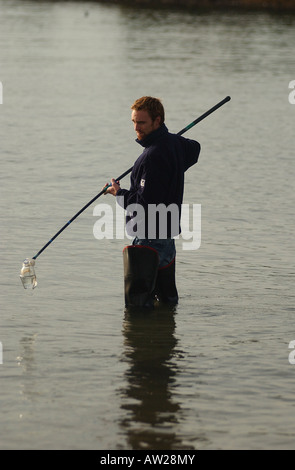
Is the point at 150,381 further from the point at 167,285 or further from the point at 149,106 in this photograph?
the point at 149,106

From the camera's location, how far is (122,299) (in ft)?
28.5

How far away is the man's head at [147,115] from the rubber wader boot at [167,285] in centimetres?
97

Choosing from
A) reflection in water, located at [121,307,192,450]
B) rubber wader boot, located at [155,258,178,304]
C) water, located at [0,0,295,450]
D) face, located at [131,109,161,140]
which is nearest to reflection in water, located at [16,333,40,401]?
water, located at [0,0,295,450]

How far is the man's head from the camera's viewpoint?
7.58m

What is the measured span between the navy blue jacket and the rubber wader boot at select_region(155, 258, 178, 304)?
0.94ft

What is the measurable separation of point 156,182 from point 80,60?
23.1m

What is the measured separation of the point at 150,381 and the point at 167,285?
1.53 metres

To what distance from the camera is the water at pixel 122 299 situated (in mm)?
6078

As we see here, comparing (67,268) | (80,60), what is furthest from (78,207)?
(80,60)

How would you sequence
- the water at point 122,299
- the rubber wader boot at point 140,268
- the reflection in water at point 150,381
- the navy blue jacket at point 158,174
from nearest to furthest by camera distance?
the reflection in water at point 150,381 < the water at point 122,299 < the navy blue jacket at point 158,174 < the rubber wader boot at point 140,268

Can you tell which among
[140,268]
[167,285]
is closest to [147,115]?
[140,268]

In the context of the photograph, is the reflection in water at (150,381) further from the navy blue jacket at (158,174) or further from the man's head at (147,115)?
the man's head at (147,115)

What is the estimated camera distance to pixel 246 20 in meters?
46.3

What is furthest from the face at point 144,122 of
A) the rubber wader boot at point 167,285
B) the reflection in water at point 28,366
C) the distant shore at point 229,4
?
the distant shore at point 229,4
